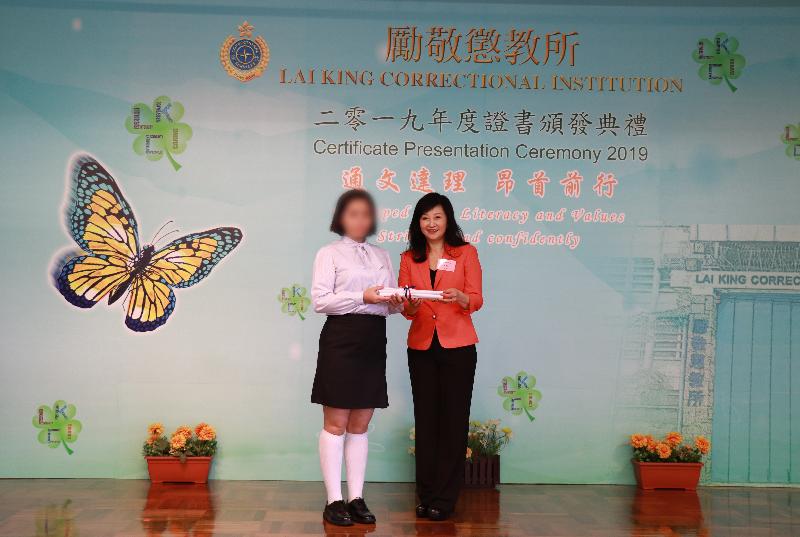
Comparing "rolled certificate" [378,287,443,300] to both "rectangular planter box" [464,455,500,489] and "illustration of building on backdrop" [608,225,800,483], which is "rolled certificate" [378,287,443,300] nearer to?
"rectangular planter box" [464,455,500,489]

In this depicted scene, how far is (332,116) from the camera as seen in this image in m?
4.96

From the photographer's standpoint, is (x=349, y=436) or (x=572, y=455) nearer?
(x=349, y=436)

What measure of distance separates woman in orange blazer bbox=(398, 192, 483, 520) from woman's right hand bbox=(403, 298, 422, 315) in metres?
0.01

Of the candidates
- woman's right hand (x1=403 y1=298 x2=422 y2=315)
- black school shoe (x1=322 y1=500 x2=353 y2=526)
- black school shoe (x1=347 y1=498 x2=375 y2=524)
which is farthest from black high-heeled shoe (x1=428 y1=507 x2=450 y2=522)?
woman's right hand (x1=403 y1=298 x2=422 y2=315)

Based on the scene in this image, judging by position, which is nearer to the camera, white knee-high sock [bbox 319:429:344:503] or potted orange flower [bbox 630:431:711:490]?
white knee-high sock [bbox 319:429:344:503]

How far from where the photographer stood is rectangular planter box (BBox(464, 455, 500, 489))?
4738 millimetres

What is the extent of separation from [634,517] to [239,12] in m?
3.56

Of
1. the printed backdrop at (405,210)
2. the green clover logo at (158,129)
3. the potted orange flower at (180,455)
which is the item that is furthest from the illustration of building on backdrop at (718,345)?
the green clover logo at (158,129)

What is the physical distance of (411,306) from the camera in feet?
12.5

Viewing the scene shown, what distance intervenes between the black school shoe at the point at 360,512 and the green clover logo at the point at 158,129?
2257 mm

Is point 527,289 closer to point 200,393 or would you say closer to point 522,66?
point 522,66

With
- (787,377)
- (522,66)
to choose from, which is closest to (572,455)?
(787,377)

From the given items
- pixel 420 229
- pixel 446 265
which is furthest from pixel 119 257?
pixel 446 265

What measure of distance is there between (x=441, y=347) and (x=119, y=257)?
2122 millimetres
